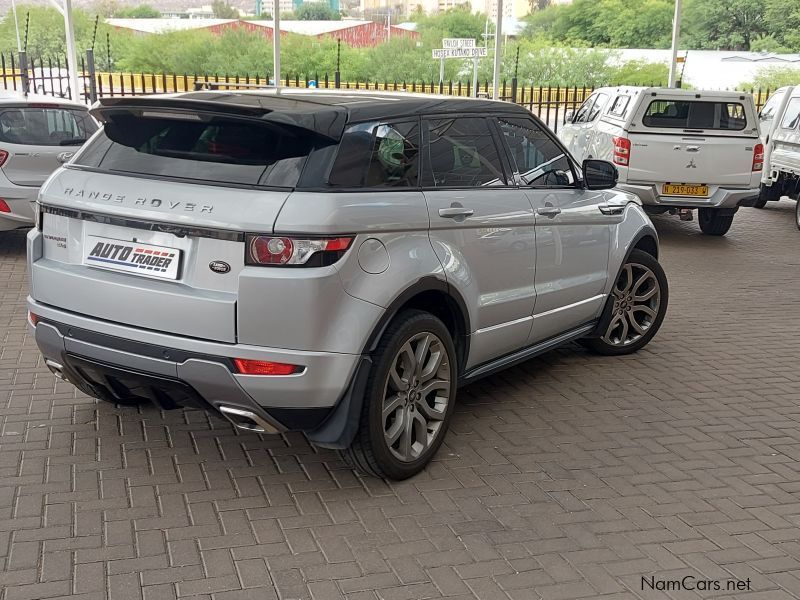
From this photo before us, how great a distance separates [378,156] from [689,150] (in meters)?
8.21

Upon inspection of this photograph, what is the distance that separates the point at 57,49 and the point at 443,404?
56.8 meters

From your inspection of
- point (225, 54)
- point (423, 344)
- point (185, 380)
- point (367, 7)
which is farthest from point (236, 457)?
point (367, 7)

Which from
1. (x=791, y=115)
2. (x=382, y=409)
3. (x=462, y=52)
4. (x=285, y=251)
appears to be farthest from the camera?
(x=462, y=52)

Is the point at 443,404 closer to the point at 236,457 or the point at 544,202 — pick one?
the point at 236,457

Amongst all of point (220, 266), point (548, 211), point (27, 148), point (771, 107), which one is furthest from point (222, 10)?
point (220, 266)

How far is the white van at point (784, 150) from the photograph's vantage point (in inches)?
520

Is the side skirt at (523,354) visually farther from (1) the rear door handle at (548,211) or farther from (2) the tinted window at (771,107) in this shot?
(2) the tinted window at (771,107)

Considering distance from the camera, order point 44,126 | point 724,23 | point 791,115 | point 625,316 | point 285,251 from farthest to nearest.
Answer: point 724,23
point 791,115
point 44,126
point 625,316
point 285,251

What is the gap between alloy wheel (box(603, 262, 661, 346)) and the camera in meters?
6.38

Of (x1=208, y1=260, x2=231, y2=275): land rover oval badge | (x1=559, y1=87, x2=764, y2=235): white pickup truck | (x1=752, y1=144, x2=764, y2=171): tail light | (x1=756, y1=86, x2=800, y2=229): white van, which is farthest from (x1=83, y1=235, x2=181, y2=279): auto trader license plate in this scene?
(x1=756, y1=86, x2=800, y2=229): white van

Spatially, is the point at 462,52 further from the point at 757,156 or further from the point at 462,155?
the point at 462,155

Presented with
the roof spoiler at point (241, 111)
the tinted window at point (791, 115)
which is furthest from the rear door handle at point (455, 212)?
the tinted window at point (791, 115)

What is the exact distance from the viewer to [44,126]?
9.40 m

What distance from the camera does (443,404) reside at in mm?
4496
